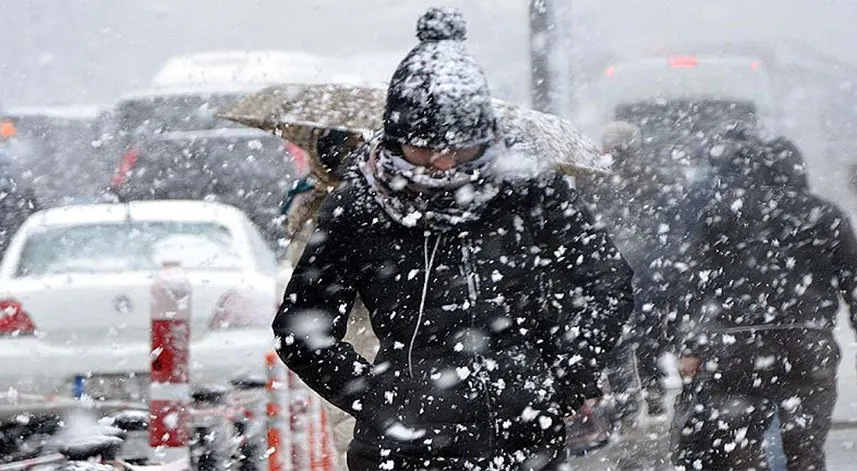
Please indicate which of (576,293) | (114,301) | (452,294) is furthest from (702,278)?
(114,301)

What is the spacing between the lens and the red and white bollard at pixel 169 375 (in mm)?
6078

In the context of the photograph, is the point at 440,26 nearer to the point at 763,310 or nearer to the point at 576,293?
the point at 576,293

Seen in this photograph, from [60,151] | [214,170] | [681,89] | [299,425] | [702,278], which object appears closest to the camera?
[702,278]

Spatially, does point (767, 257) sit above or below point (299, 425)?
above

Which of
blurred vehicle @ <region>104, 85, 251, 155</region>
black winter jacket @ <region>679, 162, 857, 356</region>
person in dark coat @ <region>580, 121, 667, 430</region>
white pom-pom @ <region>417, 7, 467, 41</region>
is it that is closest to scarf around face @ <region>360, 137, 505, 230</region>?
white pom-pom @ <region>417, 7, 467, 41</region>

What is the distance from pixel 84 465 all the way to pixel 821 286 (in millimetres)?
2653

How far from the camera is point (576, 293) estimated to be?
12.5 ft

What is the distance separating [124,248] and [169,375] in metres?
2.99

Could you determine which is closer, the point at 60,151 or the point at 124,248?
the point at 124,248

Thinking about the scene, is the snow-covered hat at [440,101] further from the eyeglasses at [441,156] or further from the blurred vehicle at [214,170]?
the blurred vehicle at [214,170]

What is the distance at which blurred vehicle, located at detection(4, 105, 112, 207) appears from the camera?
65.3 ft

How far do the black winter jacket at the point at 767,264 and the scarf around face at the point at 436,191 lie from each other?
196cm

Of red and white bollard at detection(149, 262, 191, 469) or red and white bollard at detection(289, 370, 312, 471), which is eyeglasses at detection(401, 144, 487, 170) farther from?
red and white bollard at detection(289, 370, 312, 471)

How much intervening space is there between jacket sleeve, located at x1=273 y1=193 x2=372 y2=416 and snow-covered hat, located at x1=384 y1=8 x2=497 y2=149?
0.29 m
